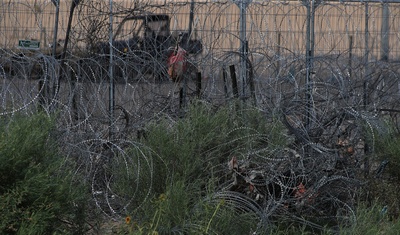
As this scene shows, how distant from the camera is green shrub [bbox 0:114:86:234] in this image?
16.8 feet

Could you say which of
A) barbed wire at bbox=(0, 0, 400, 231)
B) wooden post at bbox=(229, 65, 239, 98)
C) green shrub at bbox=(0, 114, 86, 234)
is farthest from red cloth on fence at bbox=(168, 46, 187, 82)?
green shrub at bbox=(0, 114, 86, 234)

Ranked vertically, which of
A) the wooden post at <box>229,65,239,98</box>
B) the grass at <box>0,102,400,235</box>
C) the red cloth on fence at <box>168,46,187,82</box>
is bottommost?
the grass at <box>0,102,400,235</box>

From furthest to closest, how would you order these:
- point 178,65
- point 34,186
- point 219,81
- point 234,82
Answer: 1. point 219,81
2. point 178,65
3. point 234,82
4. point 34,186

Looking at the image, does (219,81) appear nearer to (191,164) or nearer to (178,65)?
(178,65)

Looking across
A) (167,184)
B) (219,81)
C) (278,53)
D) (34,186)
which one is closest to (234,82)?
(219,81)

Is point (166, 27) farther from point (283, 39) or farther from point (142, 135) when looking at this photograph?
point (142, 135)

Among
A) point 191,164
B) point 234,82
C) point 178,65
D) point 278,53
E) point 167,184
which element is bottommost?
point 167,184

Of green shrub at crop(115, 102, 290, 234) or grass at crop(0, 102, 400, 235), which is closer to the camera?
grass at crop(0, 102, 400, 235)

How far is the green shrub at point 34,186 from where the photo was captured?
16.8 ft

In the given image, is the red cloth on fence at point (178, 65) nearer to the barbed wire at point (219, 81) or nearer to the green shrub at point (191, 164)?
the barbed wire at point (219, 81)

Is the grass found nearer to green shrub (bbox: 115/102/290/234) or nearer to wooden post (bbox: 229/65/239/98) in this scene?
green shrub (bbox: 115/102/290/234)

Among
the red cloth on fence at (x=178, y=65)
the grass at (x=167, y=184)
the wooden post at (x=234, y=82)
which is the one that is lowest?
the grass at (x=167, y=184)

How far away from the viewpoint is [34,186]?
5254 mm

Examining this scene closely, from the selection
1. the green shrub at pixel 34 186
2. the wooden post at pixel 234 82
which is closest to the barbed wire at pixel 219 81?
the wooden post at pixel 234 82
